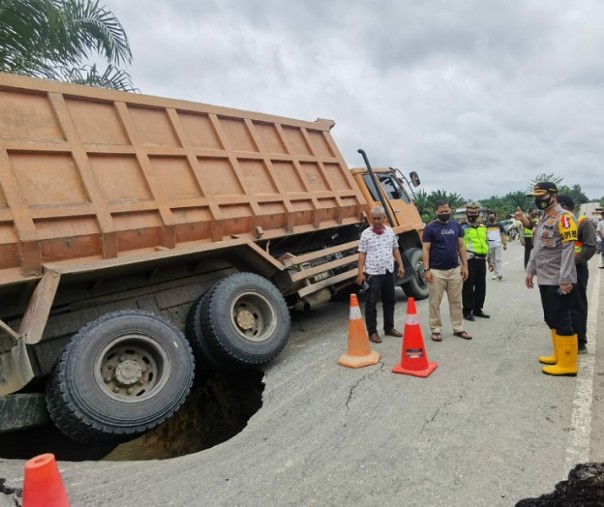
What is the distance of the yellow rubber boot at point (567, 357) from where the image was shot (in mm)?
3549

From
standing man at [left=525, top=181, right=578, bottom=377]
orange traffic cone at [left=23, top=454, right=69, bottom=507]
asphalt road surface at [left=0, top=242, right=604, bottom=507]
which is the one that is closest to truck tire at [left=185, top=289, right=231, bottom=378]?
asphalt road surface at [left=0, top=242, right=604, bottom=507]

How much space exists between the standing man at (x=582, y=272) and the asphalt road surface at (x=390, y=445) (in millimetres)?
244

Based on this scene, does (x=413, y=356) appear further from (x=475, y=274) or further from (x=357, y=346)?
(x=475, y=274)

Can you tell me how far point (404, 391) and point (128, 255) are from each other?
8.99ft

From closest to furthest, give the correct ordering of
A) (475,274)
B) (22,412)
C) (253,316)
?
(22,412) < (253,316) < (475,274)

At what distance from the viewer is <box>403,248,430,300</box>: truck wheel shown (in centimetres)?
702

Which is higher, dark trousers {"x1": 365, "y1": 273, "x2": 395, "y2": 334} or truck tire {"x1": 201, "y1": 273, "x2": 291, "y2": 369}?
truck tire {"x1": 201, "y1": 273, "x2": 291, "y2": 369}

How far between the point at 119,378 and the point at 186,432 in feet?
3.61

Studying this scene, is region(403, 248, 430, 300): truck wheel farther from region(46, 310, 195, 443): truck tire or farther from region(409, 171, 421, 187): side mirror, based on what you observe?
region(46, 310, 195, 443): truck tire

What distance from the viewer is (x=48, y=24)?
632 centimetres

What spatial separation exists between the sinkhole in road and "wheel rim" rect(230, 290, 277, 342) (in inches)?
17.2

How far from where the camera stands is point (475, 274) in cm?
591

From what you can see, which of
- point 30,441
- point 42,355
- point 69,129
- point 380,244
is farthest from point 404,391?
point 69,129

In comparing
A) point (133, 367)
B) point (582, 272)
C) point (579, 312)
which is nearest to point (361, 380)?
point (133, 367)
